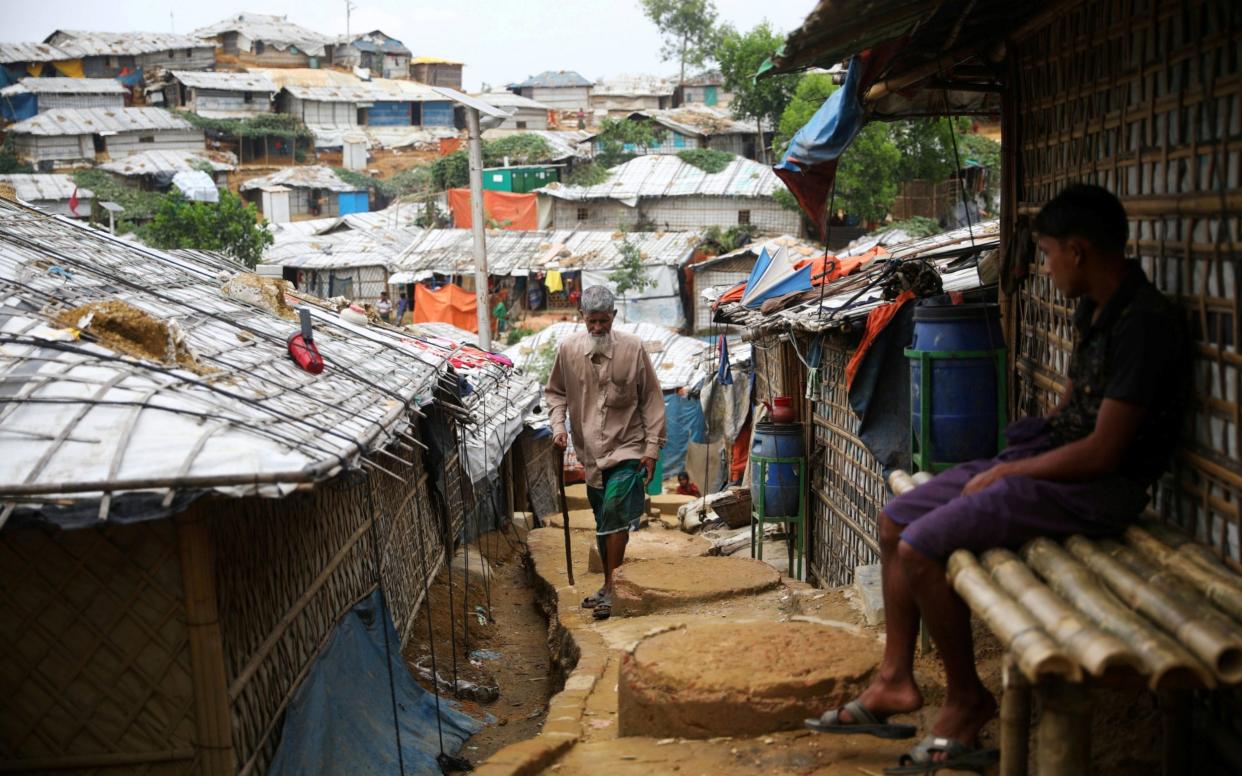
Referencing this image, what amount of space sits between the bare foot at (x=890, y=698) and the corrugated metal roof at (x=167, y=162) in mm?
46281

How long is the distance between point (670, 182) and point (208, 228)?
1558 centimetres

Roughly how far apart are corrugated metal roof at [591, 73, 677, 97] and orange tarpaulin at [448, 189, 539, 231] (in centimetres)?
2723

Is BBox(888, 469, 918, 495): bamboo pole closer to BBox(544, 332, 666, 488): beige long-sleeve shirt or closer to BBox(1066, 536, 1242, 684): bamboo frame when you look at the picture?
BBox(1066, 536, 1242, 684): bamboo frame

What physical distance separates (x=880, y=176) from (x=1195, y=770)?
30.3 m

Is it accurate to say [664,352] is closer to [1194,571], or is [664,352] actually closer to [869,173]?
[869,173]

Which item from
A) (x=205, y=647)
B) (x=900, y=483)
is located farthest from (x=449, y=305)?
(x=900, y=483)

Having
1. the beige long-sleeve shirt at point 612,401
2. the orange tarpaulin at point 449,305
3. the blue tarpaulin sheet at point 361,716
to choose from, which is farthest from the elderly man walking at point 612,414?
the orange tarpaulin at point 449,305

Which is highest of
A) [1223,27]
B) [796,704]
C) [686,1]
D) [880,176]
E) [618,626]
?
[686,1]

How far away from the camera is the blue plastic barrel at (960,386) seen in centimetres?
530

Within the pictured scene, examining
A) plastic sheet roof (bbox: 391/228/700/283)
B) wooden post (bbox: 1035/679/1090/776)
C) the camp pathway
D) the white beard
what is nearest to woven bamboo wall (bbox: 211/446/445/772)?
the camp pathway

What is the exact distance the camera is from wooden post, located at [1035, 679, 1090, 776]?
2773 millimetres

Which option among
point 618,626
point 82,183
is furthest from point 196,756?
point 82,183

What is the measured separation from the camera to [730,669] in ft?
15.7

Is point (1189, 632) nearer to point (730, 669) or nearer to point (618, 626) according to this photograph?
point (730, 669)
